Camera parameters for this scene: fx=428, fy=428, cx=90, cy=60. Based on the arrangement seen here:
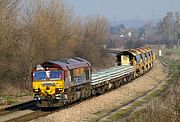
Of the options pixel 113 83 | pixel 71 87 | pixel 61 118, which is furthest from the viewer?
pixel 113 83

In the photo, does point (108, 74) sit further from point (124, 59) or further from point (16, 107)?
point (124, 59)

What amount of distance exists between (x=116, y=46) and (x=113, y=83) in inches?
4048

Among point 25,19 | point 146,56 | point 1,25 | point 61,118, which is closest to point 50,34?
point 25,19

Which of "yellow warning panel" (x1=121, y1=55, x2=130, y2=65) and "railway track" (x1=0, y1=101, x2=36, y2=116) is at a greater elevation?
"yellow warning panel" (x1=121, y1=55, x2=130, y2=65)

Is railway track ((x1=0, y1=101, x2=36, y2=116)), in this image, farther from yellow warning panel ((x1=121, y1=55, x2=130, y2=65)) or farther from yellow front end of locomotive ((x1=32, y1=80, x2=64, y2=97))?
yellow warning panel ((x1=121, y1=55, x2=130, y2=65))

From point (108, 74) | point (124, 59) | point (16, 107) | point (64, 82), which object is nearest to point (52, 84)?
point (64, 82)

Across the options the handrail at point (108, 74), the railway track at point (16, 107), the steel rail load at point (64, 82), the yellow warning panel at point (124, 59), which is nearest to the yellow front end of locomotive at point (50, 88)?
the steel rail load at point (64, 82)

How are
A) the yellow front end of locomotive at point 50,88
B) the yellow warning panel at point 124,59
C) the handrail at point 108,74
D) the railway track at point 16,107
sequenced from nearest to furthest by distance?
the yellow front end of locomotive at point 50,88 < the railway track at point 16,107 < the handrail at point 108,74 < the yellow warning panel at point 124,59

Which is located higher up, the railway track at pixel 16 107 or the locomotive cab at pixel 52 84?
the locomotive cab at pixel 52 84

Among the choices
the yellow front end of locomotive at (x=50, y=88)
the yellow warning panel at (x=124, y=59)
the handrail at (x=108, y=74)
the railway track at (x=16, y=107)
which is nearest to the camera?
the yellow front end of locomotive at (x=50, y=88)

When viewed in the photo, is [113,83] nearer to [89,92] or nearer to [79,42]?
[89,92]

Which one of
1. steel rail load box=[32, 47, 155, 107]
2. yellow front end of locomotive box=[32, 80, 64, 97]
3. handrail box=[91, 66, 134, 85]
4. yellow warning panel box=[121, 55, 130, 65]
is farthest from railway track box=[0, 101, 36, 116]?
yellow warning panel box=[121, 55, 130, 65]

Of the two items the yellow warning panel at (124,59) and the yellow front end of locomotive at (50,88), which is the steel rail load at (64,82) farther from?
the yellow warning panel at (124,59)

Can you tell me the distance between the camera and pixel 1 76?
3606 cm
